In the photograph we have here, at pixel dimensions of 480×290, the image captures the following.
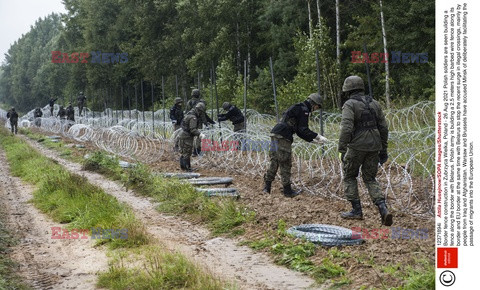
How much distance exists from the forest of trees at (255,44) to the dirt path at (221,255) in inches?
389

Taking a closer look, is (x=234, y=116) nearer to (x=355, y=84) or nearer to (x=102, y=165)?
(x=102, y=165)

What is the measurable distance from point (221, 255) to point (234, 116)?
30.5 ft

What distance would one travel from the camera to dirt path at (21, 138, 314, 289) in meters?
5.31

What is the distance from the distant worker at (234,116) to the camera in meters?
15.2

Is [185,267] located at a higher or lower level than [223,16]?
lower

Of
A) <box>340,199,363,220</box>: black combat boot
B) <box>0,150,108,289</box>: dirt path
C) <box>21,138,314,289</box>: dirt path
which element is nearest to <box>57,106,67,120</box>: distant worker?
<box>0,150,108,289</box>: dirt path

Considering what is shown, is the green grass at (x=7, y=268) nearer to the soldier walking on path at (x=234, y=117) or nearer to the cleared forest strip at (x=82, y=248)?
the cleared forest strip at (x=82, y=248)

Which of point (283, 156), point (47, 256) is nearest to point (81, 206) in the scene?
point (47, 256)

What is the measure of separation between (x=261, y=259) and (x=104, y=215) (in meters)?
3.07

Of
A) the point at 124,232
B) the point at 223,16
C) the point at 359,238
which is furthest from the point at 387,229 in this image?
the point at 223,16

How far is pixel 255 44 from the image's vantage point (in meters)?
33.5

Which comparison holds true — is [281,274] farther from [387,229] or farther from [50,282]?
[50,282]

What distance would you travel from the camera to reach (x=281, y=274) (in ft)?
18.1

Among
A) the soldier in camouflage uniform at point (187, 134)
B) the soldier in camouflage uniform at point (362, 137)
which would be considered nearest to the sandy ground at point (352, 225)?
the soldier in camouflage uniform at point (362, 137)
